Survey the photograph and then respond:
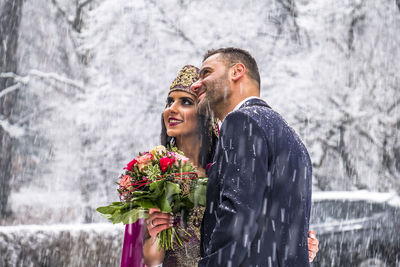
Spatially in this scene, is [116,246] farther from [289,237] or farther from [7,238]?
[289,237]

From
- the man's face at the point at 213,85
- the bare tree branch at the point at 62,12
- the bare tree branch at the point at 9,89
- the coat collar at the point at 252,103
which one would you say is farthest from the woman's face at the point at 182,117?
the bare tree branch at the point at 62,12

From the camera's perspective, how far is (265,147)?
1885 millimetres

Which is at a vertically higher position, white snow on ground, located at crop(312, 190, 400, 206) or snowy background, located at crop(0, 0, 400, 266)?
snowy background, located at crop(0, 0, 400, 266)

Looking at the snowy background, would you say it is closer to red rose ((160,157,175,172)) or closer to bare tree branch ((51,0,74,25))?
bare tree branch ((51,0,74,25))

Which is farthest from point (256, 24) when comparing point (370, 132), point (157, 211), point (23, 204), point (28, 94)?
point (157, 211)

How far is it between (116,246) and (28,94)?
8.94 metres

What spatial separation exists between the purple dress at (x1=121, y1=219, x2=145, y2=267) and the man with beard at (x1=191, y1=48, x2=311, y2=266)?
51.3 inches

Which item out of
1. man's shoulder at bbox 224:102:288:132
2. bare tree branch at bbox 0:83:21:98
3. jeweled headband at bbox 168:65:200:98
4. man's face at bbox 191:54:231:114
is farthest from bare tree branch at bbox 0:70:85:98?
man's shoulder at bbox 224:102:288:132

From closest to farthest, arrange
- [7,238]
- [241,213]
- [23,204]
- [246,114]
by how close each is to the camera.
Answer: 1. [241,213]
2. [246,114]
3. [7,238]
4. [23,204]

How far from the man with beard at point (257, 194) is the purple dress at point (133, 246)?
4.28 feet

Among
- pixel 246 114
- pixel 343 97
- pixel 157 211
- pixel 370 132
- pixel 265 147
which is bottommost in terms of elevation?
pixel 157 211

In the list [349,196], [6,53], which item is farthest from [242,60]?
[6,53]

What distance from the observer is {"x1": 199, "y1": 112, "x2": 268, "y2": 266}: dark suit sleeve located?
177 cm

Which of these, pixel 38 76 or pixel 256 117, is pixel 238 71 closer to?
pixel 256 117
